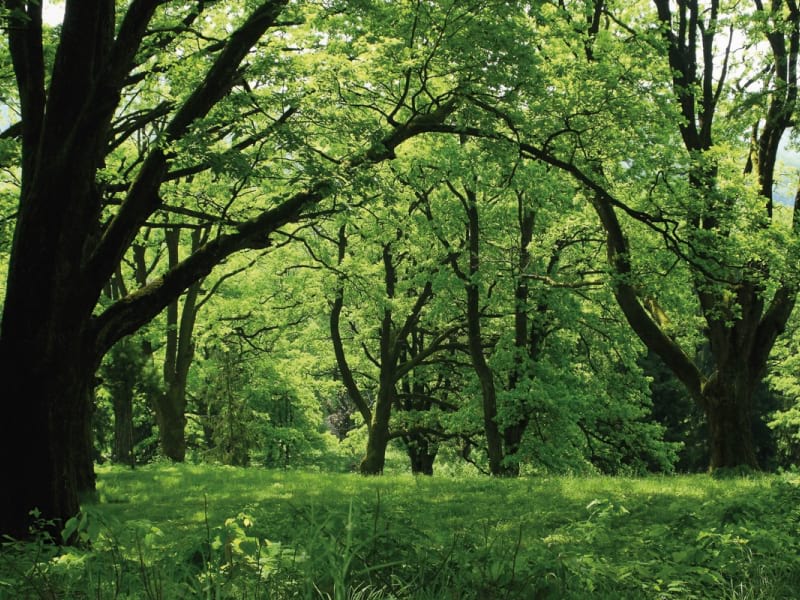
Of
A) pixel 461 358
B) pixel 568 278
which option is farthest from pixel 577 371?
pixel 568 278

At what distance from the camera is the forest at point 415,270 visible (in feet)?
14.2

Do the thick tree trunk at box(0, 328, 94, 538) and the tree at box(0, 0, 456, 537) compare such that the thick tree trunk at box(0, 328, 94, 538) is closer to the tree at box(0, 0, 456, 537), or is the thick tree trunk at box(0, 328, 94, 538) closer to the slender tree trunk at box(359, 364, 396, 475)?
the tree at box(0, 0, 456, 537)

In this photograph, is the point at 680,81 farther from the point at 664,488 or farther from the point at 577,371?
the point at 577,371

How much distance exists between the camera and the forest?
14.2ft

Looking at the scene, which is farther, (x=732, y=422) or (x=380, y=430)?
(x=380, y=430)

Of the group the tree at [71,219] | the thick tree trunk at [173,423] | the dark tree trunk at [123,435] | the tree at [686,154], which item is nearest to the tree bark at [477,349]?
the tree at [686,154]

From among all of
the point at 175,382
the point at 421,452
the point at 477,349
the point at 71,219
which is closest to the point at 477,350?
the point at 477,349

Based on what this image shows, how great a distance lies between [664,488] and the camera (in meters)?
11.0

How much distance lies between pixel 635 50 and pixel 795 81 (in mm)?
4069

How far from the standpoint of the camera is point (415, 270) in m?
22.9

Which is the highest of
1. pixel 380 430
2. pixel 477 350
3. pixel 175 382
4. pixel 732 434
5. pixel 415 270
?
pixel 415 270

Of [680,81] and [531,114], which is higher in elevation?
[680,81]

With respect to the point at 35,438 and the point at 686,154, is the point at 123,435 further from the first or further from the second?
the point at 686,154

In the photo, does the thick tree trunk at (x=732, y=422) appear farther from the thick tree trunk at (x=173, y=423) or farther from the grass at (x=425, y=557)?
the thick tree trunk at (x=173, y=423)
